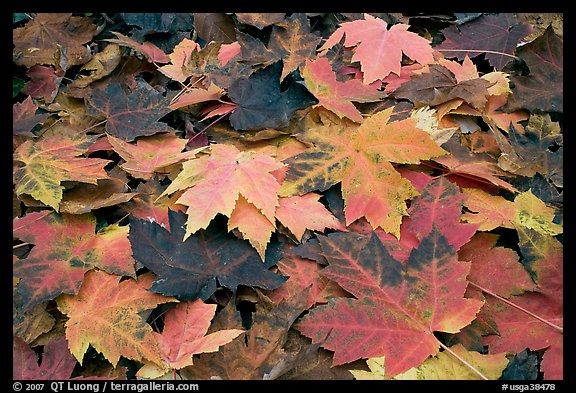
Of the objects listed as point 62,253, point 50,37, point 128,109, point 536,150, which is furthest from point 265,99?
point 50,37

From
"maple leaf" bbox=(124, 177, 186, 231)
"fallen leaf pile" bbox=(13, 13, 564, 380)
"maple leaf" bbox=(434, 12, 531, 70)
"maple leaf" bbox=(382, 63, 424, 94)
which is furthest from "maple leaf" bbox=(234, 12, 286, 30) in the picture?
"maple leaf" bbox=(124, 177, 186, 231)

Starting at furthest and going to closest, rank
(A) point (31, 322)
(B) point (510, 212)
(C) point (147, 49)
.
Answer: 1. (C) point (147, 49)
2. (B) point (510, 212)
3. (A) point (31, 322)

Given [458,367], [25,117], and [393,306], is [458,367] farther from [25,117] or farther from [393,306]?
[25,117]

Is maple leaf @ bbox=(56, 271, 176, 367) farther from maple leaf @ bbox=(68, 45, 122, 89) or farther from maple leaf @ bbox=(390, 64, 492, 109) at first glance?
maple leaf @ bbox=(390, 64, 492, 109)

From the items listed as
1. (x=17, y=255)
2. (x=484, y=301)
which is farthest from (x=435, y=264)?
(x=17, y=255)

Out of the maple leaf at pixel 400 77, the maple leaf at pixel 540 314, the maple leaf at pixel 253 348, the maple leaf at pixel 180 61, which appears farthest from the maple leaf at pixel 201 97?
the maple leaf at pixel 540 314
